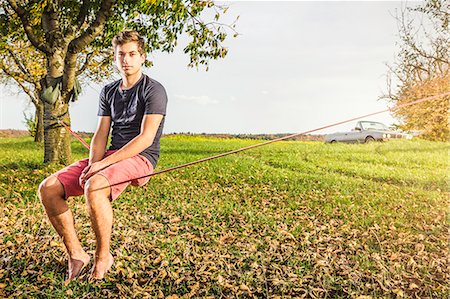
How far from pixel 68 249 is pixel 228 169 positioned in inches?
272

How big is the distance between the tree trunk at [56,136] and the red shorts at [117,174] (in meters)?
4.71

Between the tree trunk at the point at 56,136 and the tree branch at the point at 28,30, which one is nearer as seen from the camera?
the tree trunk at the point at 56,136

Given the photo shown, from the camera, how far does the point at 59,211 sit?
3902mm

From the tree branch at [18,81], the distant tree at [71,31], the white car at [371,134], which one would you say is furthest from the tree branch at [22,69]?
the white car at [371,134]

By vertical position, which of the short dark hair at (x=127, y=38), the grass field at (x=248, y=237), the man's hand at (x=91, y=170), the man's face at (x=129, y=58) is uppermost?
the short dark hair at (x=127, y=38)

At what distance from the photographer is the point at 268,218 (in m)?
7.08

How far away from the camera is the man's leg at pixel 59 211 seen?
383cm

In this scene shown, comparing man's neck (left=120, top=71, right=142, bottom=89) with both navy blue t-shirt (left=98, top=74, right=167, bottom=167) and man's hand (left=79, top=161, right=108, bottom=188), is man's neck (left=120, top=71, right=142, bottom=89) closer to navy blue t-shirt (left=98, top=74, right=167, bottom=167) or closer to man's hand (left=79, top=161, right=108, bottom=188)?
navy blue t-shirt (left=98, top=74, right=167, bottom=167)

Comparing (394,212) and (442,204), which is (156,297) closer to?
(394,212)

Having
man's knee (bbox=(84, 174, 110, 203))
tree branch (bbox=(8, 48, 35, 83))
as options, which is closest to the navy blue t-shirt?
man's knee (bbox=(84, 174, 110, 203))

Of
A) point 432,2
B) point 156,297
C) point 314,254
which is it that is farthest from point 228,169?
point 432,2

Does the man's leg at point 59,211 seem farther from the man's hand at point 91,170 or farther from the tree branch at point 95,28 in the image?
the tree branch at point 95,28

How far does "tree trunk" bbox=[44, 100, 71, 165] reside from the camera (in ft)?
27.5

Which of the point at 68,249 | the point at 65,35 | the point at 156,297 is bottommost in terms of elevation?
the point at 156,297
